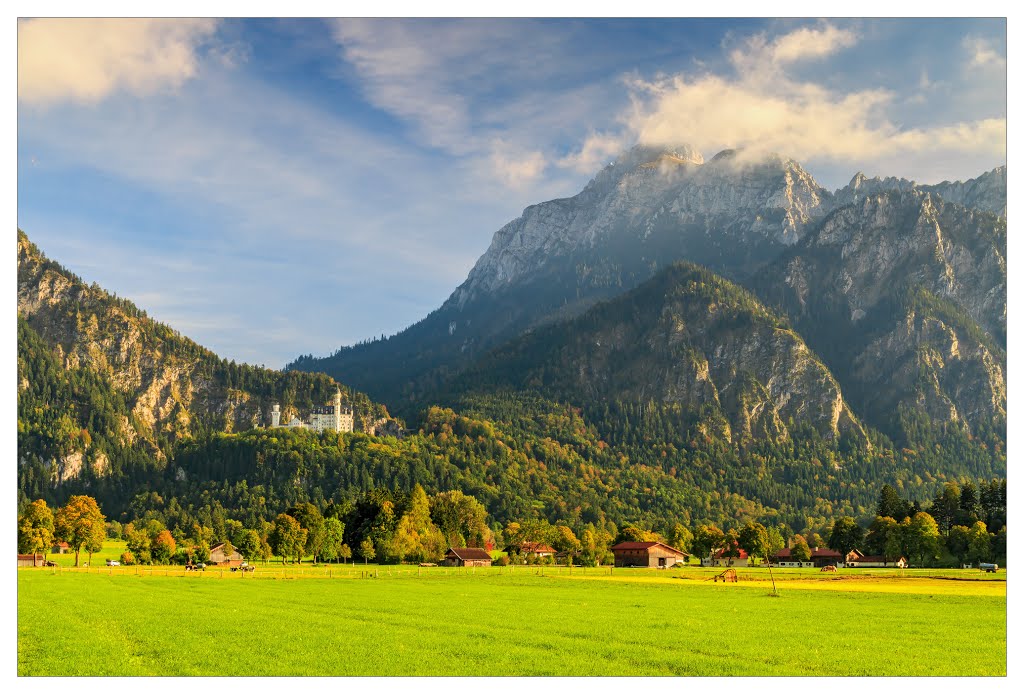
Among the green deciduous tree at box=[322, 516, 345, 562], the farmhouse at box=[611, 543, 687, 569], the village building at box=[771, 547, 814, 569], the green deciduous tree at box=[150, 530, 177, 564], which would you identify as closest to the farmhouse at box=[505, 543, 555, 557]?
the farmhouse at box=[611, 543, 687, 569]

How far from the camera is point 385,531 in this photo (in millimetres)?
132750

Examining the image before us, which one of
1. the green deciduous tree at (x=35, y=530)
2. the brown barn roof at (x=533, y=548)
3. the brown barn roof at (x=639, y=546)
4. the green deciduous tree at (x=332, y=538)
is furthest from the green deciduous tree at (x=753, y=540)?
the green deciduous tree at (x=35, y=530)

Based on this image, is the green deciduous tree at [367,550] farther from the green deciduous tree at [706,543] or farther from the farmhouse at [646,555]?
the green deciduous tree at [706,543]

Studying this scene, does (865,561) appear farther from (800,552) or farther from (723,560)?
(723,560)

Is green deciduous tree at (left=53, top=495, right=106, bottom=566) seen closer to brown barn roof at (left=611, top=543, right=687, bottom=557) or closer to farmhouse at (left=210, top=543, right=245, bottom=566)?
farmhouse at (left=210, top=543, right=245, bottom=566)

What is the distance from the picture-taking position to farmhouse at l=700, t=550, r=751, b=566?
145500 mm

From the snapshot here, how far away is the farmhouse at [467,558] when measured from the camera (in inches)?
5256

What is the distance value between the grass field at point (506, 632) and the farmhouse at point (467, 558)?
6420 cm

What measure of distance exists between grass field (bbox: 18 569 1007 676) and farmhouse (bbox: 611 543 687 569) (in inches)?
2996

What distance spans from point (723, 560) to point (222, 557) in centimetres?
8045

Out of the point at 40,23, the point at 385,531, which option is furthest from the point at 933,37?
the point at 385,531
